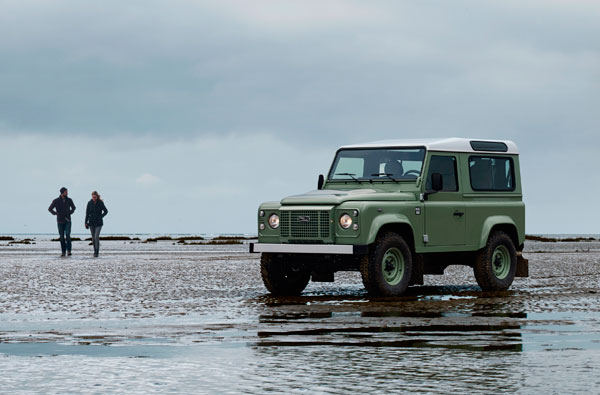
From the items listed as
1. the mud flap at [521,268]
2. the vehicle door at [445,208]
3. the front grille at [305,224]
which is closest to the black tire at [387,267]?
the vehicle door at [445,208]

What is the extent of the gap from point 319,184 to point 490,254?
2.95m

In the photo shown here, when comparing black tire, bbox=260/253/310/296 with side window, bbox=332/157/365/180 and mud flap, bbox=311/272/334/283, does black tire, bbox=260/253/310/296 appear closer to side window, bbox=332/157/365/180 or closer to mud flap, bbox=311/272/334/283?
mud flap, bbox=311/272/334/283

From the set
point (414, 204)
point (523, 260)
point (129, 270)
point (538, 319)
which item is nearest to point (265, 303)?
point (414, 204)

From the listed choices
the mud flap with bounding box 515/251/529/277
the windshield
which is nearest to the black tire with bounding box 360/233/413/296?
the windshield

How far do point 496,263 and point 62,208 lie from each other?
55.9ft

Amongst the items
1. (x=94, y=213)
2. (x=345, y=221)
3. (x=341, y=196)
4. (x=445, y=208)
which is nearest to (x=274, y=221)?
(x=341, y=196)

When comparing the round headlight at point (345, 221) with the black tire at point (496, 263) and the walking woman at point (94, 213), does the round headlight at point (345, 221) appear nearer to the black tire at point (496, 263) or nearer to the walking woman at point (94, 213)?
the black tire at point (496, 263)

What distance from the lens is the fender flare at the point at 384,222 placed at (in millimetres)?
15195

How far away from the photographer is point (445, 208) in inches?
651

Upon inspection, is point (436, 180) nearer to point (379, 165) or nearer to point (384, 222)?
point (379, 165)

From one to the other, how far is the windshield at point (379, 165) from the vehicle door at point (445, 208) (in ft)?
0.86

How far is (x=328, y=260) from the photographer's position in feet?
51.6

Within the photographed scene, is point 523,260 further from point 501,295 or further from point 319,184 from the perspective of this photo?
point 319,184

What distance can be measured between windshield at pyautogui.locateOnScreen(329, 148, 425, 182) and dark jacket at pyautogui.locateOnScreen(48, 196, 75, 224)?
617 inches
